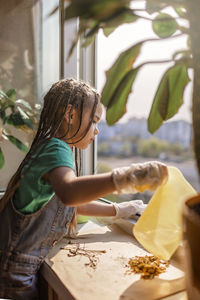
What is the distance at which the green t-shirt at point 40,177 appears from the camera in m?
0.73

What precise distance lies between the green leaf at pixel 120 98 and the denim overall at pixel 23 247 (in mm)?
389

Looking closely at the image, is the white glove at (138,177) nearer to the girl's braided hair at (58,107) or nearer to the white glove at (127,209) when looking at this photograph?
the girl's braided hair at (58,107)

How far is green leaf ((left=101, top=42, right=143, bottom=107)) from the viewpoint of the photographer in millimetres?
668

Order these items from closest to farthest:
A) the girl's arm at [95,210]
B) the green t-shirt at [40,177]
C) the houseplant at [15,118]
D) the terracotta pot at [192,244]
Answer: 1. the terracotta pot at [192,244]
2. the green t-shirt at [40,177]
3. the girl's arm at [95,210]
4. the houseplant at [15,118]

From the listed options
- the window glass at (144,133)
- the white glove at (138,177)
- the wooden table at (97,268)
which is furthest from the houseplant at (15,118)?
the white glove at (138,177)

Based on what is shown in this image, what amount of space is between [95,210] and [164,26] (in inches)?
26.0

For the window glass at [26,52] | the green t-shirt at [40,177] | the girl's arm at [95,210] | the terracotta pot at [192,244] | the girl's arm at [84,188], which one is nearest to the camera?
the terracotta pot at [192,244]

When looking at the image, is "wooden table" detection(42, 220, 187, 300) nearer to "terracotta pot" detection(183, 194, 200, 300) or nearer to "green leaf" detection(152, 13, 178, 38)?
"terracotta pot" detection(183, 194, 200, 300)

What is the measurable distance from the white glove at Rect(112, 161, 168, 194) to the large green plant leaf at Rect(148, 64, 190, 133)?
136 millimetres

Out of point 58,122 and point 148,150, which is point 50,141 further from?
point 148,150

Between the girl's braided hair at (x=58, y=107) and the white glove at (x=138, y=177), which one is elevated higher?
the girl's braided hair at (x=58, y=107)

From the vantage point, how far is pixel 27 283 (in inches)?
34.9

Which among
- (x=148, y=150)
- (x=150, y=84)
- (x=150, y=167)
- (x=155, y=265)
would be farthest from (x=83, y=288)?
(x=150, y=84)

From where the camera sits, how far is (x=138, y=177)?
0.60m
